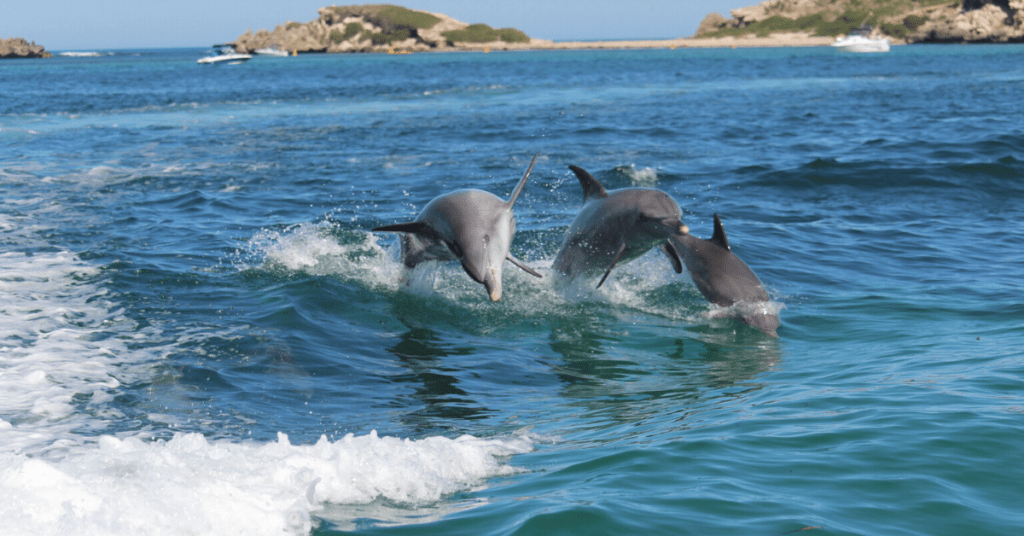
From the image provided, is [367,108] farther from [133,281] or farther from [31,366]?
[31,366]

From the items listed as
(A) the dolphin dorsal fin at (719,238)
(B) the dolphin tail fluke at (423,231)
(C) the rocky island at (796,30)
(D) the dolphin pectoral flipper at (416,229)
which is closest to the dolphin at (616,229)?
(A) the dolphin dorsal fin at (719,238)

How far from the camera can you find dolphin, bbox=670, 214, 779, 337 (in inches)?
367

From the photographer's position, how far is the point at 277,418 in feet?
22.2

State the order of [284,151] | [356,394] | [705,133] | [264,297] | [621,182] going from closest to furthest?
[356,394]
[264,297]
[621,182]
[284,151]
[705,133]

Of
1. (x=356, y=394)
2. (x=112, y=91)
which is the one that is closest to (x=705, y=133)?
(x=356, y=394)

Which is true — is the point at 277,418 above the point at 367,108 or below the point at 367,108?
below

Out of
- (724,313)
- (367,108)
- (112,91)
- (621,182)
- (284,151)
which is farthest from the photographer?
(112,91)

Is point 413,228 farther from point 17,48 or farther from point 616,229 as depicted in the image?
point 17,48

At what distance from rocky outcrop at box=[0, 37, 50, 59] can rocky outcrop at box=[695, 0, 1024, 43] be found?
144 m

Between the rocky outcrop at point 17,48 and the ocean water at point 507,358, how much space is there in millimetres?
157645

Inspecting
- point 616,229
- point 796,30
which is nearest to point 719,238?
point 616,229

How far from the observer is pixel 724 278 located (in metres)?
9.63

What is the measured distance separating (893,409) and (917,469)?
1.26 m

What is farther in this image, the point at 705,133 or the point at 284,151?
the point at 705,133
